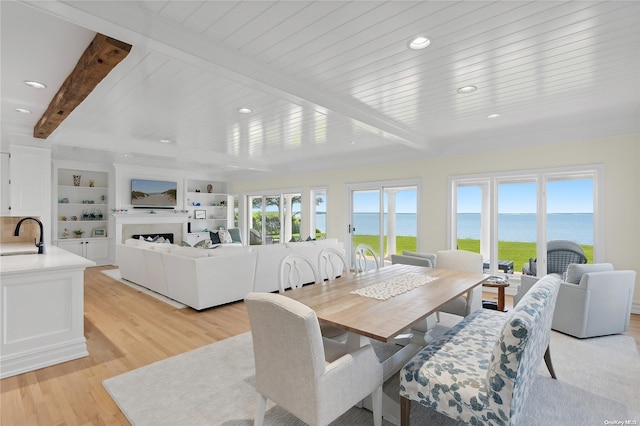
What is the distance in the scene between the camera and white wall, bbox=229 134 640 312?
13.3 ft

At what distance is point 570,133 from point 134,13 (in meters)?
5.32

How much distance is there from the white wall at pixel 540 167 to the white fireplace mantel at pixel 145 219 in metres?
4.39

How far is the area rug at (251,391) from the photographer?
198 centimetres

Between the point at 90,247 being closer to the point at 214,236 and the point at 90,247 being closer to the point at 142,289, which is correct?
the point at 214,236

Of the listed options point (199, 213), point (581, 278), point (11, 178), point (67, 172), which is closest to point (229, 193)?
point (199, 213)

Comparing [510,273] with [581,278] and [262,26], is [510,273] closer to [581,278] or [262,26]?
[581,278]

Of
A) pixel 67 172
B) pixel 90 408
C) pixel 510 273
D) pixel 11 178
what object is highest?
pixel 67 172

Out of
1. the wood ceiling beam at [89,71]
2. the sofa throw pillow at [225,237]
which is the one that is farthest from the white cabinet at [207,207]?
the wood ceiling beam at [89,71]

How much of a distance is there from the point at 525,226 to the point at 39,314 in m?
6.21

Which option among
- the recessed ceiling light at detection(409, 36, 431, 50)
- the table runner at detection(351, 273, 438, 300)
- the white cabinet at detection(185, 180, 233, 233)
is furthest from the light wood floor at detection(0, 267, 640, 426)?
the white cabinet at detection(185, 180, 233, 233)

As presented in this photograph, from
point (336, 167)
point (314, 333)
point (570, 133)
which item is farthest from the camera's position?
point (336, 167)

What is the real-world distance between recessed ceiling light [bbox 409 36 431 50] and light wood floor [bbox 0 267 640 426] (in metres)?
3.20

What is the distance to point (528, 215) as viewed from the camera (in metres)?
4.96

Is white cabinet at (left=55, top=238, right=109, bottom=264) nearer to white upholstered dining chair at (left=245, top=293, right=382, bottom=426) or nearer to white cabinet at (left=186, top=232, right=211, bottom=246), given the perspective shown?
white cabinet at (left=186, top=232, right=211, bottom=246)
